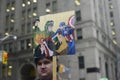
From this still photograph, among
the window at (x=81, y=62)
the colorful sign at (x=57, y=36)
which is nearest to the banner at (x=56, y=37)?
the colorful sign at (x=57, y=36)

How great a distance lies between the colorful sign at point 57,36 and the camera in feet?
85.1

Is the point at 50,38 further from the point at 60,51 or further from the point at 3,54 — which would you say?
the point at 3,54

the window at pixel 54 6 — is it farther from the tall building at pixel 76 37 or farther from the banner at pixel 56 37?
the banner at pixel 56 37

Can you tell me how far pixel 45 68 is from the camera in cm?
2664

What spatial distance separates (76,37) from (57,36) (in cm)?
3901

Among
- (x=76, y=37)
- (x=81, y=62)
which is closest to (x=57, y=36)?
(x=81, y=62)

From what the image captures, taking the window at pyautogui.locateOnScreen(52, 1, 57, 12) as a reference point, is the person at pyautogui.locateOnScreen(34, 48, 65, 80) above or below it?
below

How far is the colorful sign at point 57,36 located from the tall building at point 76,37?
3522 cm

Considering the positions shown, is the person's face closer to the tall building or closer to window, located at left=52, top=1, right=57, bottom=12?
the tall building

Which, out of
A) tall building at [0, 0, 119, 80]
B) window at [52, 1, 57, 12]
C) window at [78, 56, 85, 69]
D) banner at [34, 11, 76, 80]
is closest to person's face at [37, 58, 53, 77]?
banner at [34, 11, 76, 80]

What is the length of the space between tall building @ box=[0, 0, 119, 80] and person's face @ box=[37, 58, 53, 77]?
114 feet

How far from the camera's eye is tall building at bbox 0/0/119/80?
6231 centimetres

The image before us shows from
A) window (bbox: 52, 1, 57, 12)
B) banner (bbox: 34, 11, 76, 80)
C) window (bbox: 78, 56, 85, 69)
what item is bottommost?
window (bbox: 78, 56, 85, 69)

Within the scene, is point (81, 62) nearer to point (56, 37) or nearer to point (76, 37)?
point (76, 37)
